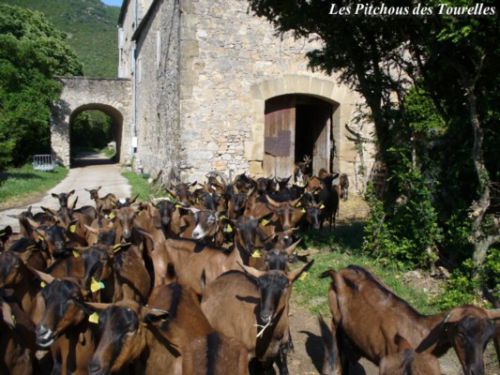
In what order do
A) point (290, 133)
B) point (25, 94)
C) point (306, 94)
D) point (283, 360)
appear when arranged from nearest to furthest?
1. point (283, 360)
2. point (306, 94)
3. point (290, 133)
4. point (25, 94)

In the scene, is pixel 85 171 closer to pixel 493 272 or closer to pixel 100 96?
pixel 100 96

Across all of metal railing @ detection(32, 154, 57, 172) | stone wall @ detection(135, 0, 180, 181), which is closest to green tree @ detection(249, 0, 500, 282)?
stone wall @ detection(135, 0, 180, 181)

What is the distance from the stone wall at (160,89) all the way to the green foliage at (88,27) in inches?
1866

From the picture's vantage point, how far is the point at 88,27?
286 ft

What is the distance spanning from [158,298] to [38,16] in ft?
151

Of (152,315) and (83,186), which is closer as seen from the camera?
(152,315)

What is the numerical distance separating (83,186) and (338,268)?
14.4 meters

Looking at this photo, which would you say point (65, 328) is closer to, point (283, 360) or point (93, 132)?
point (283, 360)

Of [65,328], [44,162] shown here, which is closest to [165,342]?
[65,328]

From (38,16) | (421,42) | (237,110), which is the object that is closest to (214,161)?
(237,110)

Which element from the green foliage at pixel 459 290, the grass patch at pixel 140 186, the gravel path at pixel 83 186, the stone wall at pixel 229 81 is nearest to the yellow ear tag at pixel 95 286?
the green foliage at pixel 459 290

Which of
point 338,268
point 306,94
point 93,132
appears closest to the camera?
point 338,268

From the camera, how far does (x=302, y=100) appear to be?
1706 centimetres

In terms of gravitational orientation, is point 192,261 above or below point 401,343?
above
